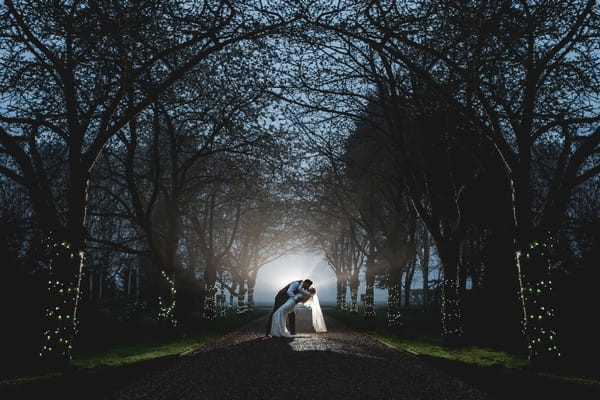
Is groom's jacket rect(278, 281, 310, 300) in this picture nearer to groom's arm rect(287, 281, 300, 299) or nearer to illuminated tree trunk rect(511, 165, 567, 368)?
groom's arm rect(287, 281, 300, 299)

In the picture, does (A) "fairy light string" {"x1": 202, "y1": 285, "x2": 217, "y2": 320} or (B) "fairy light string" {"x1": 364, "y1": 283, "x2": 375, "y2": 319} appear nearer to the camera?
(A) "fairy light string" {"x1": 202, "y1": 285, "x2": 217, "y2": 320}

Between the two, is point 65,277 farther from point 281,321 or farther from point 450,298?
point 450,298

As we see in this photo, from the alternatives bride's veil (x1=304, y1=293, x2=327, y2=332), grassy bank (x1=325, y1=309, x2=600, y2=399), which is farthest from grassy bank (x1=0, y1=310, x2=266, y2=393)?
grassy bank (x1=325, y1=309, x2=600, y2=399)

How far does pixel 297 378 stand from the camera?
10.1 meters

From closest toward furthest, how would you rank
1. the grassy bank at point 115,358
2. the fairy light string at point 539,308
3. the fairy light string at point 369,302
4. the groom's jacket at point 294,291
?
the grassy bank at point 115,358 < the fairy light string at point 539,308 < the groom's jacket at point 294,291 < the fairy light string at point 369,302

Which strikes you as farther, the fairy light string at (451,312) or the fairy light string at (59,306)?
the fairy light string at (451,312)

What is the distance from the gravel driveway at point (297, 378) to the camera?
340 inches

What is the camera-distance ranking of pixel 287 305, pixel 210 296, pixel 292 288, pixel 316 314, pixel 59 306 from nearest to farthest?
pixel 59 306
pixel 287 305
pixel 292 288
pixel 316 314
pixel 210 296

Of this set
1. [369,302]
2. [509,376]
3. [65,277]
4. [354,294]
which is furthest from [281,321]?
[354,294]

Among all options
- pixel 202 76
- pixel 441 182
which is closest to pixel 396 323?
pixel 441 182

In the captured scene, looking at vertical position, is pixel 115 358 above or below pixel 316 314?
below

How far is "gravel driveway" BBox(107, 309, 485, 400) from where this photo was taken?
A: 340 inches

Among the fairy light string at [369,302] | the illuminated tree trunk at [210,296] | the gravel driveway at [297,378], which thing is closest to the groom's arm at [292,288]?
the gravel driveway at [297,378]

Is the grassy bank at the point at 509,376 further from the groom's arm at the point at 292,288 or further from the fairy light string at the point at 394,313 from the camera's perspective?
the fairy light string at the point at 394,313
